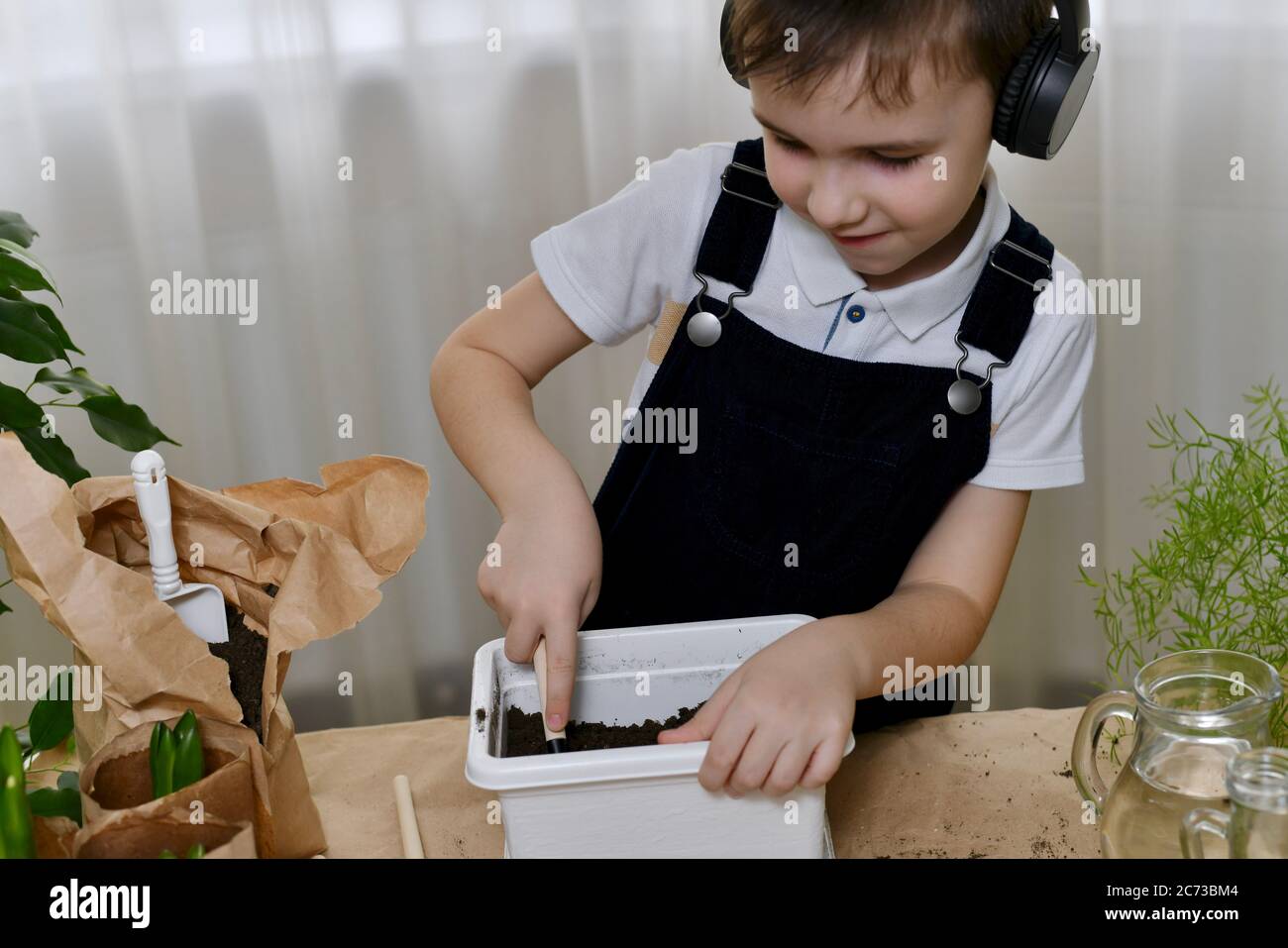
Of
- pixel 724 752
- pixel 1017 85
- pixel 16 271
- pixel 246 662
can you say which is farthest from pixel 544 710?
pixel 16 271

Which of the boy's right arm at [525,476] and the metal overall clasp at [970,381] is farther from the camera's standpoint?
the metal overall clasp at [970,381]

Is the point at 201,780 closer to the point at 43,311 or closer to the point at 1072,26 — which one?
the point at 43,311

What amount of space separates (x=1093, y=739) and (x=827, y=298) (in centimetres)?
42

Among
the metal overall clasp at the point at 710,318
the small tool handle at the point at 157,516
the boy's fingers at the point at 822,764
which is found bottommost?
the boy's fingers at the point at 822,764

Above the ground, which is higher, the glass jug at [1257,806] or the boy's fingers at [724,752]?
the glass jug at [1257,806]

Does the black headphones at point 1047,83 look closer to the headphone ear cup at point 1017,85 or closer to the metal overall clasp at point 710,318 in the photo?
the headphone ear cup at point 1017,85

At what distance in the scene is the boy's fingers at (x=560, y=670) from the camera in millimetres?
710

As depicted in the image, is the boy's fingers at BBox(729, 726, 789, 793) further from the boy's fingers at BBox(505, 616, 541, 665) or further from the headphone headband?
the headphone headband

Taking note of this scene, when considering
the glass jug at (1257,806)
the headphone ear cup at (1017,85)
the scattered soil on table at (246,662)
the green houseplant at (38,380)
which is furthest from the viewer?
the green houseplant at (38,380)

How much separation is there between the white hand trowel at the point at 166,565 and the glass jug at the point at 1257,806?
2.05 feet

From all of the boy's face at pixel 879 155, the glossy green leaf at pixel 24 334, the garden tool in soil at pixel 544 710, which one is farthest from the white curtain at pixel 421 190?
the garden tool in soil at pixel 544 710

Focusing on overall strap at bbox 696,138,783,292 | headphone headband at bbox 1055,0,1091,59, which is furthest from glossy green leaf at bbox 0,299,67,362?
headphone headband at bbox 1055,0,1091,59

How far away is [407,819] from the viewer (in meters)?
0.88

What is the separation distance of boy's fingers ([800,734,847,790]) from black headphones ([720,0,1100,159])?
1.22 feet
